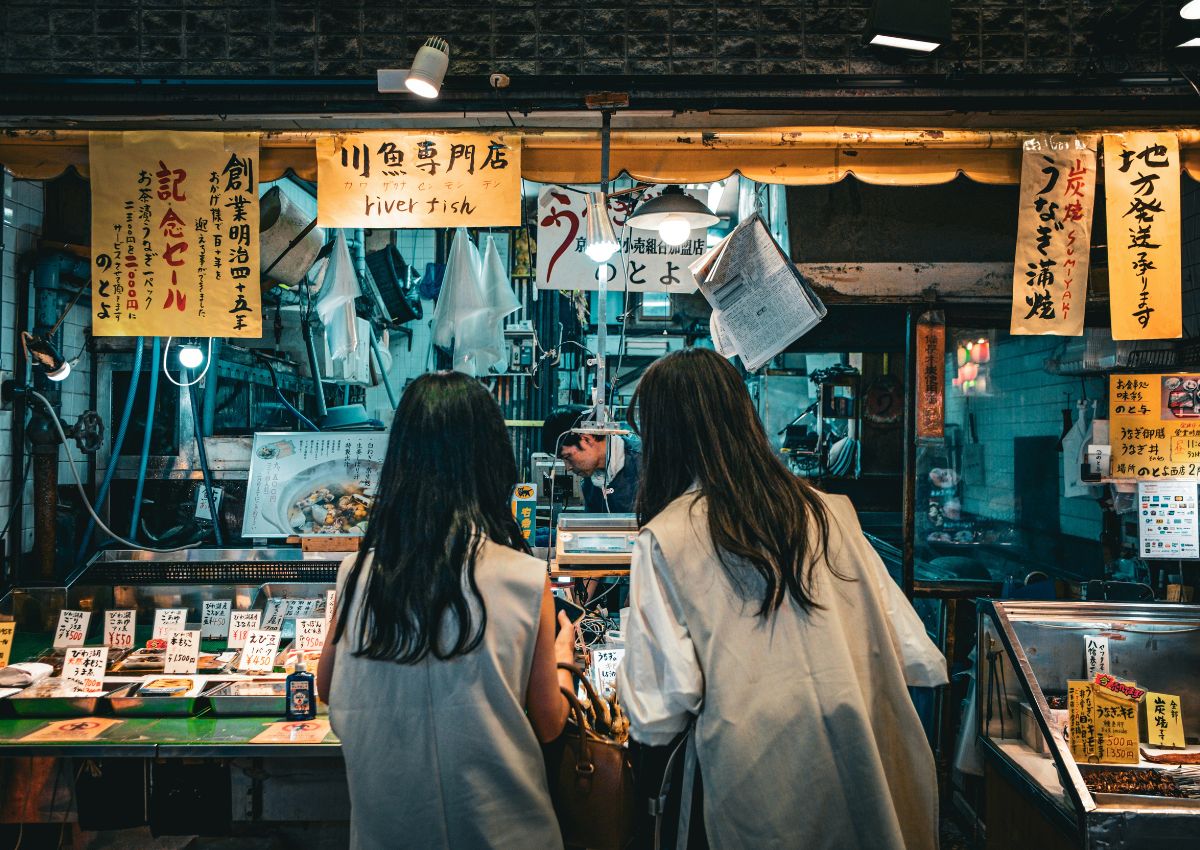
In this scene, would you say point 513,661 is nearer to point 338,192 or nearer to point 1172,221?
point 338,192

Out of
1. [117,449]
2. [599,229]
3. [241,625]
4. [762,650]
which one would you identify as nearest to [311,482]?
[241,625]

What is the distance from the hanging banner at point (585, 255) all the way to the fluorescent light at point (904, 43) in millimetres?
1566

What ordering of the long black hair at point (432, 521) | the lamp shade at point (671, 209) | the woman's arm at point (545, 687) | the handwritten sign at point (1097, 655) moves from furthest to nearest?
1. the lamp shade at point (671, 209)
2. the handwritten sign at point (1097, 655)
3. the woman's arm at point (545, 687)
4. the long black hair at point (432, 521)

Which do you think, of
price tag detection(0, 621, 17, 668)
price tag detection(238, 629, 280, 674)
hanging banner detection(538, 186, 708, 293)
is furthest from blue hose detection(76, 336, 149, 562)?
hanging banner detection(538, 186, 708, 293)

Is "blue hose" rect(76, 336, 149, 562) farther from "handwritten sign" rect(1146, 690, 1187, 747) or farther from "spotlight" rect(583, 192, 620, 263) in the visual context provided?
"handwritten sign" rect(1146, 690, 1187, 747)

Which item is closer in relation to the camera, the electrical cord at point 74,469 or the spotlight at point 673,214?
the spotlight at point 673,214

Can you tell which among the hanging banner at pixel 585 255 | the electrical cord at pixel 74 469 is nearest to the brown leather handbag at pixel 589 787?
the hanging banner at pixel 585 255

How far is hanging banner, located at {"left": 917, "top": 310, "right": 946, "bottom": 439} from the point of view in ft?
17.1

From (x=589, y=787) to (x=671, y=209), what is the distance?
10.1 ft

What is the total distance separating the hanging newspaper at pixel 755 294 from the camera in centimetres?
404

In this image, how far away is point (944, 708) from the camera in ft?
17.8

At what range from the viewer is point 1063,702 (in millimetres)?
3949

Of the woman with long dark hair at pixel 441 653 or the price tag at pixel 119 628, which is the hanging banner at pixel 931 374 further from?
the price tag at pixel 119 628

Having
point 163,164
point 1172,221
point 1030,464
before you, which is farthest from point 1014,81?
point 163,164
